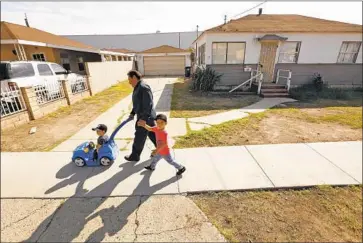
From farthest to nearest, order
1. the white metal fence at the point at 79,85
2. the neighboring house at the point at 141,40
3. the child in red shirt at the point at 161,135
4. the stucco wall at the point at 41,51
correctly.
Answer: the neighboring house at the point at 141,40, the stucco wall at the point at 41,51, the white metal fence at the point at 79,85, the child in red shirt at the point at 161,135

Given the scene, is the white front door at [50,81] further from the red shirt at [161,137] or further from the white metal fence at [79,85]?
the red shirt at [161,137]

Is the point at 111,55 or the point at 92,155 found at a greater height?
the point at 111,55

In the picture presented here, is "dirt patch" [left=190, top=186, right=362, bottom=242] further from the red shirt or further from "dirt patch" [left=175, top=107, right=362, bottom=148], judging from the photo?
"dirt patch" [left=175, top=107, right=362, bottom=148]

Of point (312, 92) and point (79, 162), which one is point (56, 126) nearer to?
point (79, 162)

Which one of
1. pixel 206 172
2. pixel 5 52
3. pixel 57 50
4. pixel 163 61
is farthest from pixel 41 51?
pixel 206 172

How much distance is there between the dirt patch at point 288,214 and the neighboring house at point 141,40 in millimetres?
38924

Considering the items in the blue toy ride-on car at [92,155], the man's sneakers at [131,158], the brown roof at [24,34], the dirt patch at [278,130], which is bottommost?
the dirt patch at [278,130]

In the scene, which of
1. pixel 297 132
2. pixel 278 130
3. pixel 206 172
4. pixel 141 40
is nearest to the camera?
pixel 206 172

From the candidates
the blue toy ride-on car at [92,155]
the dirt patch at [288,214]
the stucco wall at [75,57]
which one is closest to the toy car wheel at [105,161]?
the blue toy ride-on car at [92,155]

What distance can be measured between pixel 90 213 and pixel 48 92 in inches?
236

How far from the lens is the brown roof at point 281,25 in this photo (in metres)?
9.97

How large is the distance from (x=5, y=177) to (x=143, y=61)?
22.4m

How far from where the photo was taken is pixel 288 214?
2.40 metres

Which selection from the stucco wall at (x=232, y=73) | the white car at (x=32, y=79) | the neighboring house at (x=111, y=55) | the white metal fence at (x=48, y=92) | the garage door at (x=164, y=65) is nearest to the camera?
the white car at (x=32, y=79)
